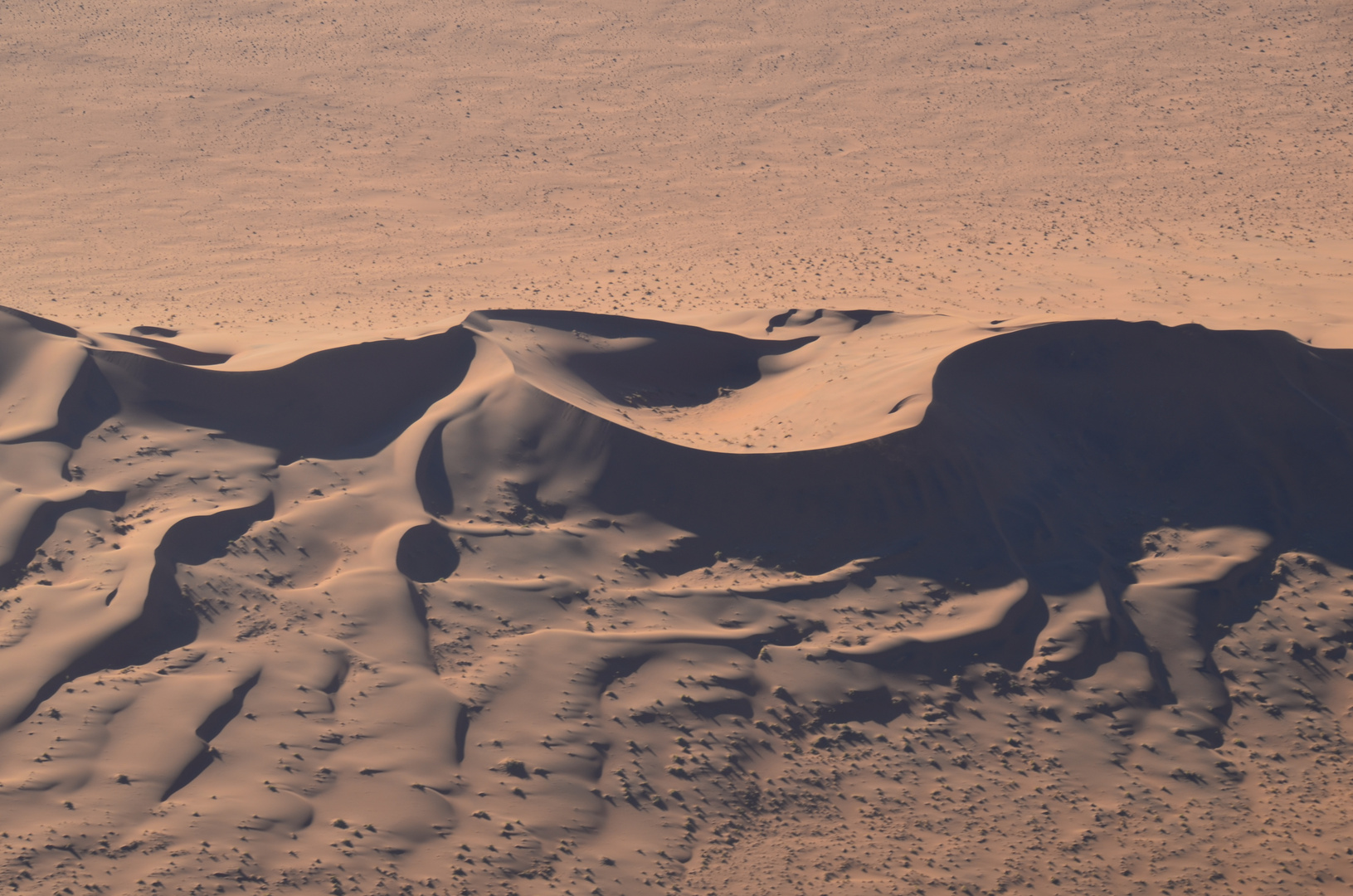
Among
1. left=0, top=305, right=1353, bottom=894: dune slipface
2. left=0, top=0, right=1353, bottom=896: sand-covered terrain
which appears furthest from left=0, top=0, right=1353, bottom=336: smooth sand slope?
left=0, top=305, right=1353, bottom=894: dune slipface

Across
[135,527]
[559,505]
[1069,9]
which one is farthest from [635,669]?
[1069,9]

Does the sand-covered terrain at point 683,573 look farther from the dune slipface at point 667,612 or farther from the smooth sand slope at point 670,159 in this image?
the smooth sand slope at point 670,159

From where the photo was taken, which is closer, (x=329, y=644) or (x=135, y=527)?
(x=329, y=644)

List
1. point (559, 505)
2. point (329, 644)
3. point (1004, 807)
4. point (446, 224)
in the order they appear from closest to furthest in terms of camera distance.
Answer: point (1004, 807)
point (329, 644)
point (559, 505)
point (446, 224)

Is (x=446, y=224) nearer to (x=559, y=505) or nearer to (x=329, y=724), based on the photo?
(x=559, y=505)

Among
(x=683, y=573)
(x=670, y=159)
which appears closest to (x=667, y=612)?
(x=683, y=573)

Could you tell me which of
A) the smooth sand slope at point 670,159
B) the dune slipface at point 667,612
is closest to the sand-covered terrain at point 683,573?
the dune slipface at point 667,612
